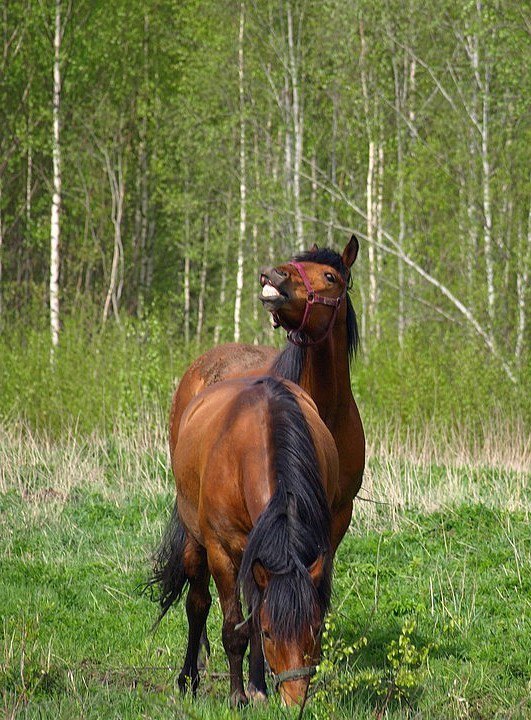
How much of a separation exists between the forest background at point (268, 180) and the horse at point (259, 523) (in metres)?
8.58

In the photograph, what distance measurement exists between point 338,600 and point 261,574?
126 inches

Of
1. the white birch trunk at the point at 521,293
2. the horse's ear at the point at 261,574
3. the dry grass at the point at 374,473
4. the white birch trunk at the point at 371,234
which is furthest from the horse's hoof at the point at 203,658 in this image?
the white birch trunk at the point at 371,234

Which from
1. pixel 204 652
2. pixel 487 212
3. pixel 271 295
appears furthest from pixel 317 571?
pixel 487 212

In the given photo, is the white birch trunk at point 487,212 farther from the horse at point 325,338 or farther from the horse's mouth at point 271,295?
the horse's mouth at point 271,295

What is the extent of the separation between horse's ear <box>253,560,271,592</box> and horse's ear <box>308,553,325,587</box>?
0.16 meters

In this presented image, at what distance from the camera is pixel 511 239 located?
1828 cm

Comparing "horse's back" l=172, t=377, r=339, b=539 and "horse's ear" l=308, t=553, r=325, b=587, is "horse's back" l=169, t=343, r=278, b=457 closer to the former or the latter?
"horse's back" l=172, t=377, r=339, b=539

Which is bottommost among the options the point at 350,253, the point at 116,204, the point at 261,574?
the point at 261,574

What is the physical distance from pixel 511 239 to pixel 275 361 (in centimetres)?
1246

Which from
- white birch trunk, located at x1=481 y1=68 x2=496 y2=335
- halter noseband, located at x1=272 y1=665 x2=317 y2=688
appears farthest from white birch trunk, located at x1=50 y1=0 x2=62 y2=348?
halter noseband, located at x1=272 y1=665 x2=317 y2=688

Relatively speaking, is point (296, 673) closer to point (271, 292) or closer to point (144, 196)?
point (271, 292)

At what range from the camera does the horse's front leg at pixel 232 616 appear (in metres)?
4.90

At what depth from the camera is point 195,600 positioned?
19.4 feet

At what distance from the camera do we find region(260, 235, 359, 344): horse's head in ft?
19.3
